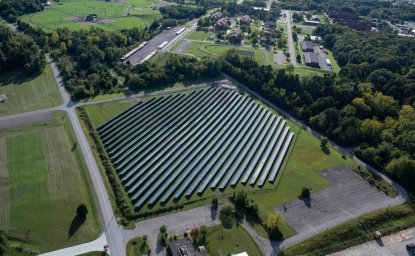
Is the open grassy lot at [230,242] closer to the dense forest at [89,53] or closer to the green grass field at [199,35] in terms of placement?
the dense forest at [89,53]

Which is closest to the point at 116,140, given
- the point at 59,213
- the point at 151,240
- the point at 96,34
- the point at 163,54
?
the point at 59,213

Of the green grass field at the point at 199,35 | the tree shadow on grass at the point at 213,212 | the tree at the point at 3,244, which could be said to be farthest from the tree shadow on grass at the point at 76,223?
the green grass field at the point at 199,35

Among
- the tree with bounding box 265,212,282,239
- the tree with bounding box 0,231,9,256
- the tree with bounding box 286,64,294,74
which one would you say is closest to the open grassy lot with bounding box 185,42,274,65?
the tree with bounding box 286,64,294,74

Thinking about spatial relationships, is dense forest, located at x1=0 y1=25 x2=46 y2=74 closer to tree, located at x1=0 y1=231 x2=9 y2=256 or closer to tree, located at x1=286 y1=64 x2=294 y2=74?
tree, located at x1=0 y1=231 x2=9 y2=256

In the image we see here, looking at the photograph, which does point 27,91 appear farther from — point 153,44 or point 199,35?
point 199,35

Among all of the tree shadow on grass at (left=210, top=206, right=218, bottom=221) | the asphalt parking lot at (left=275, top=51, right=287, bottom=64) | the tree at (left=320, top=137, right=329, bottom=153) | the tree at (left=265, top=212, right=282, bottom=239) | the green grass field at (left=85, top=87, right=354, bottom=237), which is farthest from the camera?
the asphalt parking lot at (left=275, top=51, right=287, bottom=64)

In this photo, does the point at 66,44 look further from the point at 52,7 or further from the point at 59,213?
the point at 59,213
